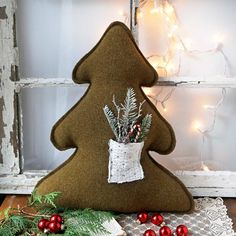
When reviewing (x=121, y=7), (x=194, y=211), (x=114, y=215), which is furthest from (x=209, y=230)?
(x=121, y=7)

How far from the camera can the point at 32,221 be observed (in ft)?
3.08

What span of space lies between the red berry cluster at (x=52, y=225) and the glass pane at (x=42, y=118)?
26cm

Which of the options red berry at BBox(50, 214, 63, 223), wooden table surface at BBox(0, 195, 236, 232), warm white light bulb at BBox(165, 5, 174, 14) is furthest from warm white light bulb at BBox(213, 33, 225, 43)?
red berry at BBox(50, 214, 63, 223)

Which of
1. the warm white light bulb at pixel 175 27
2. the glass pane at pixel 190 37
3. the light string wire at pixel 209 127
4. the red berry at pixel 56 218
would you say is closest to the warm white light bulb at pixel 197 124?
the light string wire at pixel 209 127

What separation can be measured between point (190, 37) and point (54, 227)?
20.9 inches

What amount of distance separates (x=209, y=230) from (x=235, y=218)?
0.10 metres

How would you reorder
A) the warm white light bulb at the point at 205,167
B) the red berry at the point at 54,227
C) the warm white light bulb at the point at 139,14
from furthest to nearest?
the warm white light bulb at the point at 205,167, the warm white light bulb at the point at 139,14, the red berry at the point at 54,227

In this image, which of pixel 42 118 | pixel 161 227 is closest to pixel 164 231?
pixel 161 227

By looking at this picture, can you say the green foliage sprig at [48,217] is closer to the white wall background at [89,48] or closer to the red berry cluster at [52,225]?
the red berry cluster at [52,225]

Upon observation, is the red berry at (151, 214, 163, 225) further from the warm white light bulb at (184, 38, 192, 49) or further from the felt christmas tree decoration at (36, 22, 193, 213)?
the warm white light bulb at (184, 38, 192, 49)

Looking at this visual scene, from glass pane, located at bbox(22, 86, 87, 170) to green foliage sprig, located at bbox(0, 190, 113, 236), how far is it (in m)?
0.18

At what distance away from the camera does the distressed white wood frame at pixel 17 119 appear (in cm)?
105

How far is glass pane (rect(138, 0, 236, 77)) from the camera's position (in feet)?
3.45

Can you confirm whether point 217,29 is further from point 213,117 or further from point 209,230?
point 209,230
